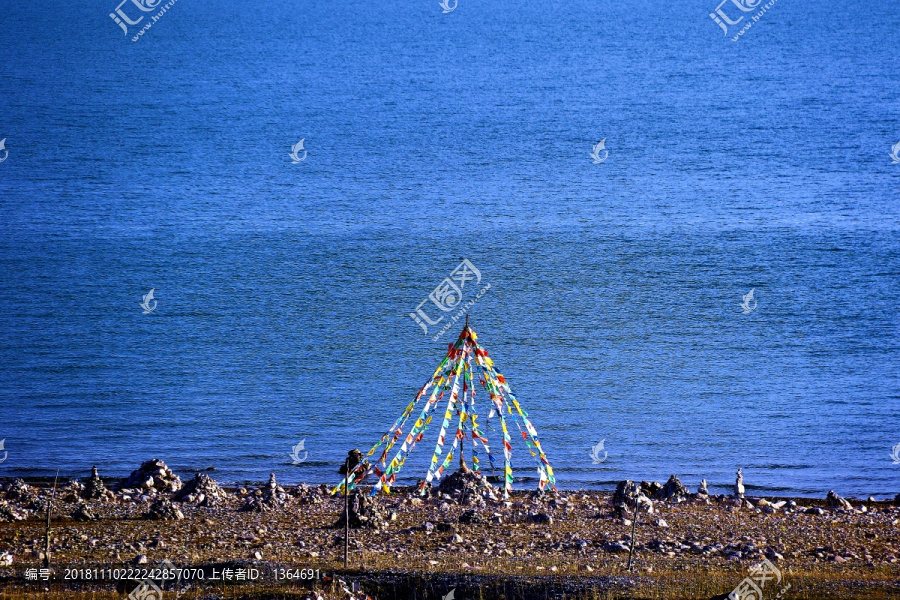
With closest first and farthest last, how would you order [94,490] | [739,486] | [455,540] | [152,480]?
[455,540]
[94,490]
[152,480]
[739,486]

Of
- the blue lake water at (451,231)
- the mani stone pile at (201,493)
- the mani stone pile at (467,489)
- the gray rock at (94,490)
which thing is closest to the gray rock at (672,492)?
the blue lake water at (451,231)

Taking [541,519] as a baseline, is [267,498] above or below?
above

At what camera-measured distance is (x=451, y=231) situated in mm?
60094

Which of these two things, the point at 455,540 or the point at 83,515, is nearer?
the point at 455,540

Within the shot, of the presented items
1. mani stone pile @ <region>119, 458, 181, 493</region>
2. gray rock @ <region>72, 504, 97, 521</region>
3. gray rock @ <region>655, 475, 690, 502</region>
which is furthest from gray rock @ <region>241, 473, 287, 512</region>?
gray rock @ <region>655, 475, 690, 502</region>

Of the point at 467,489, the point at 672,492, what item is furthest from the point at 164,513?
the point at 672,492

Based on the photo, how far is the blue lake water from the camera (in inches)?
1291

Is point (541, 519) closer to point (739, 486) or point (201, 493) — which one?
point (739, 486)

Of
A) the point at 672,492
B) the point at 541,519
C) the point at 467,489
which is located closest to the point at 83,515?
the point at 467,489

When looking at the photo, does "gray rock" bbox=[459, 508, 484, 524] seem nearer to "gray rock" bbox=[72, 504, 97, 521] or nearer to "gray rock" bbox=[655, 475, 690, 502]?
"gray rock" bbox=[655, 475, 690, 502]

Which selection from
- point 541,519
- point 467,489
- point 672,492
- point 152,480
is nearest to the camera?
point 541,519

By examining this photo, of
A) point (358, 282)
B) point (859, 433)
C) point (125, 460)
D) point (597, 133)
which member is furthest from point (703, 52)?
point (125, 460)

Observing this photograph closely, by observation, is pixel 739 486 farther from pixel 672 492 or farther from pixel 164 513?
pixel 164 513

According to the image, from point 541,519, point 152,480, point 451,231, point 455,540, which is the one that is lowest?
point 455,540
